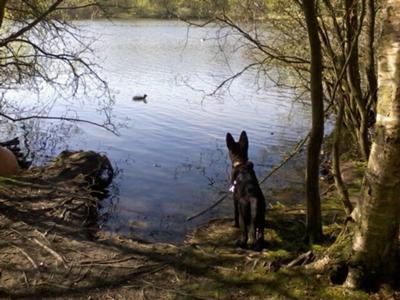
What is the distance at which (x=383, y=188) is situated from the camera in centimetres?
407

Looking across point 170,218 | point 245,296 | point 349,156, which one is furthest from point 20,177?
point 349,156

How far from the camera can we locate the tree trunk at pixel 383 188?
3.89 metres

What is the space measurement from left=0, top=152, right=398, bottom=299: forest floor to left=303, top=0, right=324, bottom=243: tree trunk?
0.27 m

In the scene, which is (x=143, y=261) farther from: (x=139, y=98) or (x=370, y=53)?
(x=139, y=98)

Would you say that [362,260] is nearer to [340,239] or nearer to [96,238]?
[340,239]

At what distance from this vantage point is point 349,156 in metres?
12.9

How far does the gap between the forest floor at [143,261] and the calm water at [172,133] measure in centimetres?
170

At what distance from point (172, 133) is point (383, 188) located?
39.9 feet

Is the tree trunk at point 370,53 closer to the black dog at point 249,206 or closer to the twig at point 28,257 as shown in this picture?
the black dog at point 249,206

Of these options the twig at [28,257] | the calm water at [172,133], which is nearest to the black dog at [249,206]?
the calm water at [172,133]

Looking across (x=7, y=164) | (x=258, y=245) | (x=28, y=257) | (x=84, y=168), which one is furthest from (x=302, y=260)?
(x=7, y=164)

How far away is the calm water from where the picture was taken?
9922mm

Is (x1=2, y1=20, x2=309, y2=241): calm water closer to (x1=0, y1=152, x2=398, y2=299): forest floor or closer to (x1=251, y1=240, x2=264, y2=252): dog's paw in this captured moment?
(x1=0, y1=152, x2=398, y2=299): forest floor

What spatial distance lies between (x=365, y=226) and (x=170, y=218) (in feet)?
17.8
